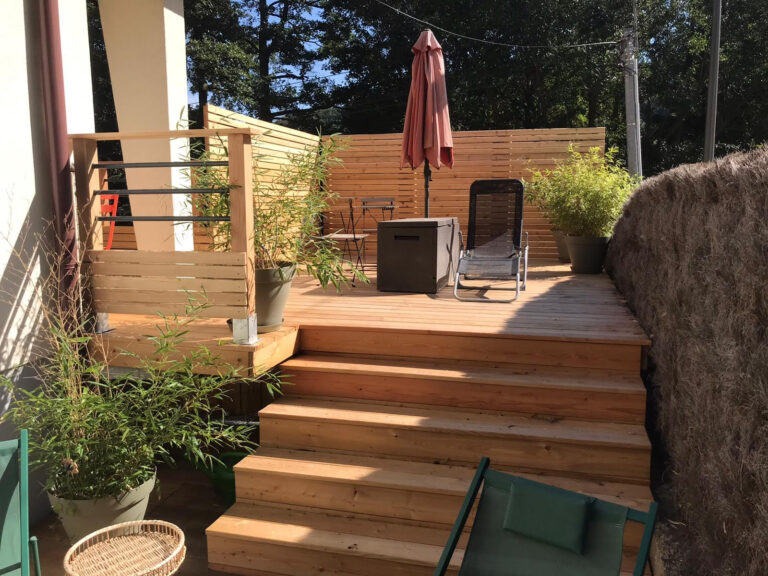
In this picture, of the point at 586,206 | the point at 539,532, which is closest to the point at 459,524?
the point at 539,532

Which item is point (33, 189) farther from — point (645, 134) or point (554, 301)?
point (645, 134)

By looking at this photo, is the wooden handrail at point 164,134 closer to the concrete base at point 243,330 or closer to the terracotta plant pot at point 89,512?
the concrete base at point 243,330

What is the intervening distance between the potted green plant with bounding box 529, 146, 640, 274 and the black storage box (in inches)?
76.5

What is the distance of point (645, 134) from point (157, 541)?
20.6 m

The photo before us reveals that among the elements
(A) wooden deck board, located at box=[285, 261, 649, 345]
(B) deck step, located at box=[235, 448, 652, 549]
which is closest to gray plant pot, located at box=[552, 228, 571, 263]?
(A) wooden deck board, located at box=[285, 261, 649, 345]

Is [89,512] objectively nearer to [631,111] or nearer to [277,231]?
[277,231]

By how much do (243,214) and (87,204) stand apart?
3.38 ft

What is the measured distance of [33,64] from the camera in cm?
354

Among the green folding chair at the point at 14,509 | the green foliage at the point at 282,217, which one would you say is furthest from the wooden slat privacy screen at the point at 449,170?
the green folding chair at the point at 14,509

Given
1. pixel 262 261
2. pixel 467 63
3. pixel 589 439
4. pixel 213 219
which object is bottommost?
pixel 589 439

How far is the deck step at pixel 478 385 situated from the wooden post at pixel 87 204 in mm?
1270

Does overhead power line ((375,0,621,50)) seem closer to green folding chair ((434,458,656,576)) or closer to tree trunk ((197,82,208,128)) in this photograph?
tree trunk ((197,82,208,128))

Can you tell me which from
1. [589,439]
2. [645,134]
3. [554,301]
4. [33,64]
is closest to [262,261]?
[33,64]

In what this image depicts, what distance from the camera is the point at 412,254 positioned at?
5.84m
